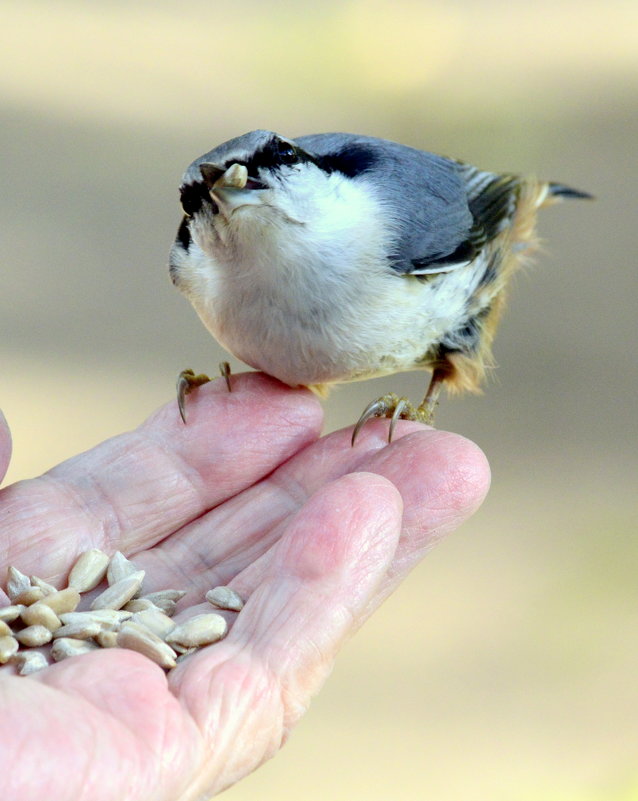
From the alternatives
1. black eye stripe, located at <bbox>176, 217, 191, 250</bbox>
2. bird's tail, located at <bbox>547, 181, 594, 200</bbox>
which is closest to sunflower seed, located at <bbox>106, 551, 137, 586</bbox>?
black eye stripe, located at <bbox>176, 217, 191, 250</bbox>

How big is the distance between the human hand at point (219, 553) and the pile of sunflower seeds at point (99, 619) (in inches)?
1.1

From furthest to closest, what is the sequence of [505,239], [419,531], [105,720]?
1. [505,239]
2. [419,531]
3. [105,720]

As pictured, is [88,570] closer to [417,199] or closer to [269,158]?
[269,158]

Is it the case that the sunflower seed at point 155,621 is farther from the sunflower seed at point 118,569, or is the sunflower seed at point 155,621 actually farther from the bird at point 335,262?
the bird at point 335,262

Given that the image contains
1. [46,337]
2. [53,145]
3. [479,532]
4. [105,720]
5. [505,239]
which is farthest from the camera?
[53,145]

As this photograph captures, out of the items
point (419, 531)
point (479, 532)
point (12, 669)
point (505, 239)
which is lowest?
point (479, 532)

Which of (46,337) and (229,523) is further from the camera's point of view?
(46,337)

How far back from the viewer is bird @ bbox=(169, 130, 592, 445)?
3.56 ft

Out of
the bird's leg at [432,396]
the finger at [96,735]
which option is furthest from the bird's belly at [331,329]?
the finger at [96,735]

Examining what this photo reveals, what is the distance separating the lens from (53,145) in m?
2.49

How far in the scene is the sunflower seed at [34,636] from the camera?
98cm

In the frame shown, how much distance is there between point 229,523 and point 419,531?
255 millimetres

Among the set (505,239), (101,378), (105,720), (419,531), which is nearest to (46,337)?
(101,378)

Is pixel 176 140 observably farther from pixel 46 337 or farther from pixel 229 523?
pixel 229 523
